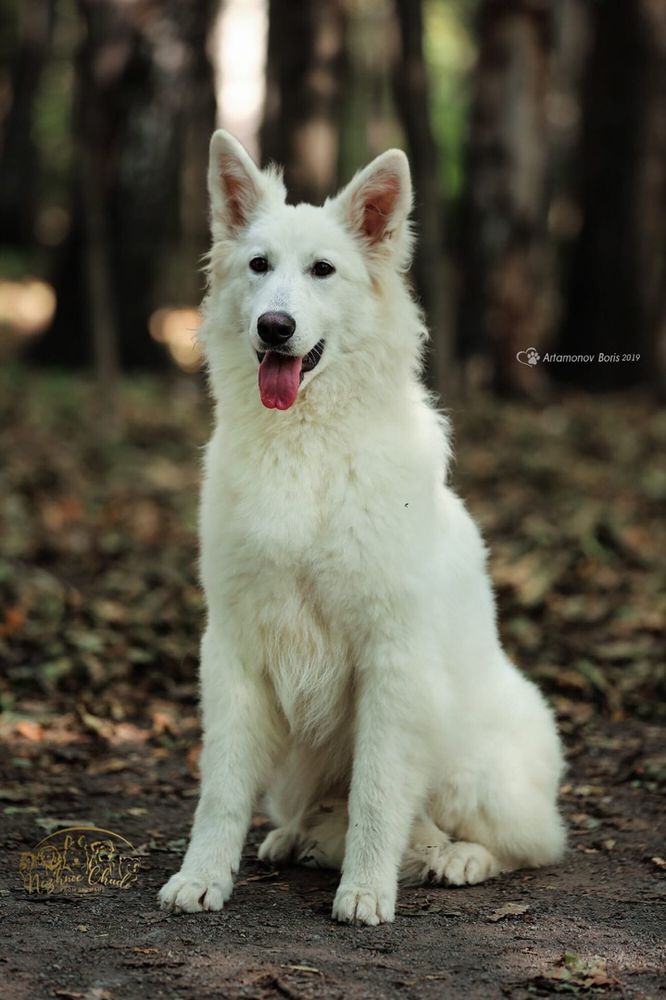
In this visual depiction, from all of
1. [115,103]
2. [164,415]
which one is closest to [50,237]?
[115,103]

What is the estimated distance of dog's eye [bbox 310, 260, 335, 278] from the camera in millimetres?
4508

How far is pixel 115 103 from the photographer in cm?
1555

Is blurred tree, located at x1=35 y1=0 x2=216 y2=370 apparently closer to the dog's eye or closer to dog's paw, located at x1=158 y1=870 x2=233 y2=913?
the dog's eye

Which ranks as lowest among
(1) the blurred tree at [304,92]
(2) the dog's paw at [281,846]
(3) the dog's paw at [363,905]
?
(2) the dog's paw at [281,846]

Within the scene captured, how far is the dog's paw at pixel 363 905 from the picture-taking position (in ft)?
13.4

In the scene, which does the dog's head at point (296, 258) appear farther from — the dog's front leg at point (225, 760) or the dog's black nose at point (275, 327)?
the dog's front leg at point (225, 760)

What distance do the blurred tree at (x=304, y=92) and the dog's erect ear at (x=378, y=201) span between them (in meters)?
10.8

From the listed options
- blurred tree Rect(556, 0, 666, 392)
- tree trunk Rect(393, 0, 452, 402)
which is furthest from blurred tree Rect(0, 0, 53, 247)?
tree trunk Rect(393, 0, 452, 402)

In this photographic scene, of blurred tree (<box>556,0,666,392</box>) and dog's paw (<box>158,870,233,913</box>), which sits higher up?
blurred tree (<box>556,0,666,392</box>)

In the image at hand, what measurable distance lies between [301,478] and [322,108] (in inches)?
480

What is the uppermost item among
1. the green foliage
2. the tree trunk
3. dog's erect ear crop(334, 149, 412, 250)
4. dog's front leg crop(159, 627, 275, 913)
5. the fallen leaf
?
the green foliage

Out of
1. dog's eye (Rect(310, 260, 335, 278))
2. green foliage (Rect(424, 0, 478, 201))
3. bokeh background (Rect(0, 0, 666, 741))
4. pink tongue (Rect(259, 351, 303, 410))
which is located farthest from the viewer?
green foliage (Rect(424, 0, 478, 201))

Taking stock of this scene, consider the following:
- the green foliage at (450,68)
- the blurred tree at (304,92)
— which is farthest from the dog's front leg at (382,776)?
the green foliage at (450,68)

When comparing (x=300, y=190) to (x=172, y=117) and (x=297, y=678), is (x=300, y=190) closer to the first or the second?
(x=172, y=117)
